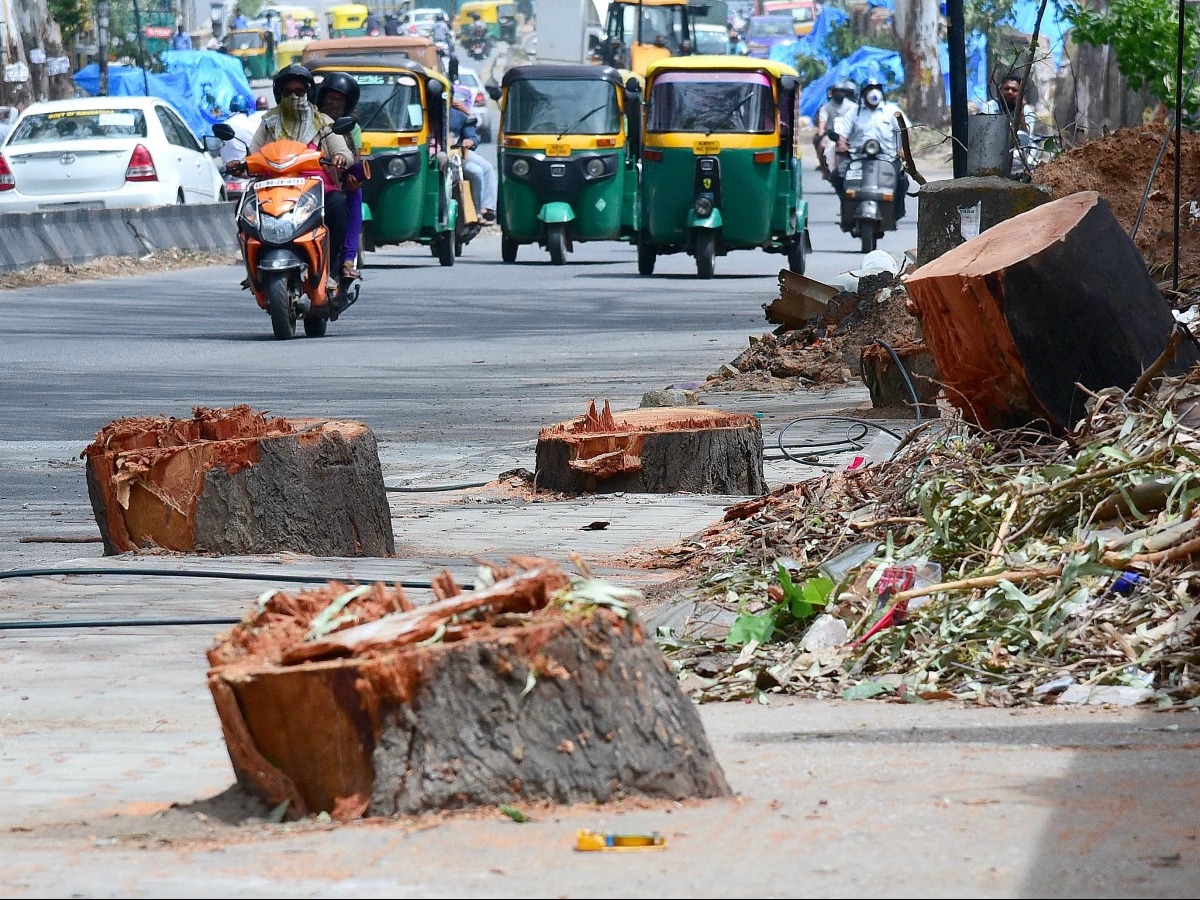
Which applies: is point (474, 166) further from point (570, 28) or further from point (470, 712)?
point (470, 712)

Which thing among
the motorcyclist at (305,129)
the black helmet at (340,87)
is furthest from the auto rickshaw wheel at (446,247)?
the motorcyclist at (305,129)

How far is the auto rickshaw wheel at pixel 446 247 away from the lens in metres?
26.4

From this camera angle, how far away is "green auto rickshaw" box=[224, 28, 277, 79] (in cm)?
6188

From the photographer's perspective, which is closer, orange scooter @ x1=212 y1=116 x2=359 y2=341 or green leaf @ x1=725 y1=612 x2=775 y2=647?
green leaf @ x1=725 y1=612 x2=775 y2=647

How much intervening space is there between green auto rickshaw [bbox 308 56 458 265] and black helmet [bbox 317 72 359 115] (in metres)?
8.99

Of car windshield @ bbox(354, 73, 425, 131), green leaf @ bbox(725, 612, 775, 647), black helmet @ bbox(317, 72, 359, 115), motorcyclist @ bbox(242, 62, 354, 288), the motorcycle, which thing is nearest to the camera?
green leaf @ bbox(725, 612, 775, 647)

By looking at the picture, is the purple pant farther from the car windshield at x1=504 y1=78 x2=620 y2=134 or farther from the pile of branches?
the car windshield at x1=504 y1=78 x2=620 y2=134

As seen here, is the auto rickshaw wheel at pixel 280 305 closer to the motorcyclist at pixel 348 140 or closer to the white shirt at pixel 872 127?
the motorcyclist at pixel 348 140

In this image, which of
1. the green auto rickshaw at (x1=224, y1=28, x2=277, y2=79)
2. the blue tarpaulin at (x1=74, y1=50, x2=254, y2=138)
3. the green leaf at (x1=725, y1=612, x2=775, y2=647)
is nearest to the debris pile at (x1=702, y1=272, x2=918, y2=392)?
the green leaf at (x1=725, y1=612, x2=775, y2=647)

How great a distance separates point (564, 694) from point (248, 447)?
3.53 meters

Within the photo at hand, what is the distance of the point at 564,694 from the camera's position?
3.79m

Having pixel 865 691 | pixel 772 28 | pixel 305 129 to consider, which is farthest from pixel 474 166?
pixel 772 28

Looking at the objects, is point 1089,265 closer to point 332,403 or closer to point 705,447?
point 705,447

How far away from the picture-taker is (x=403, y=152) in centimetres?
2534
